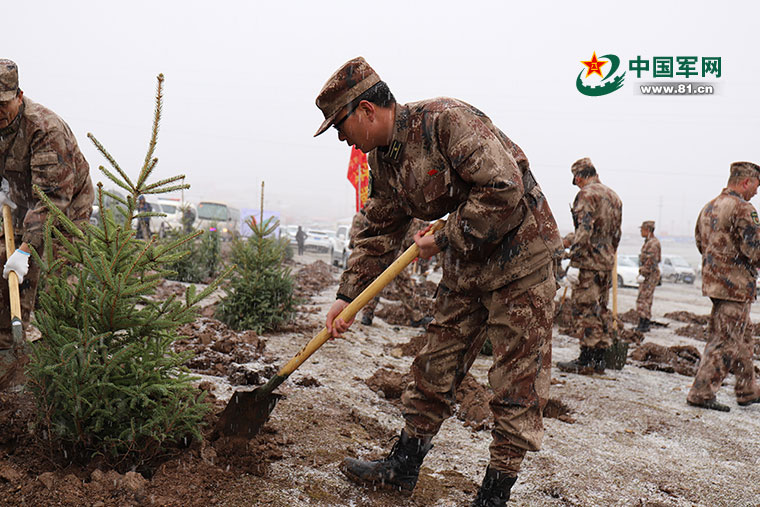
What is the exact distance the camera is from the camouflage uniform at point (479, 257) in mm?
2211

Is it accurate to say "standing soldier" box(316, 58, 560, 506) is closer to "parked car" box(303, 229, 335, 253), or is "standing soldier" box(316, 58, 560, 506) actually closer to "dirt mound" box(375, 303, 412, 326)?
"dirt mound" box(375, 303, 412, 326)

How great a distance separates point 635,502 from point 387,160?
221 centimetres

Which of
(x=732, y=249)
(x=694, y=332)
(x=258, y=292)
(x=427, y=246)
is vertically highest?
(x=427, y=246)

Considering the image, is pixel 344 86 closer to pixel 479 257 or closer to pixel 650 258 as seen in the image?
pixel 479 257

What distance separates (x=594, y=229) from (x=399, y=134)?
4.20 metres

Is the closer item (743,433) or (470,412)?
(470,412)

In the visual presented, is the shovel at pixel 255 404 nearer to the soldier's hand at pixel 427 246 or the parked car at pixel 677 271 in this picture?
the soldier's hand at pixel 427 246

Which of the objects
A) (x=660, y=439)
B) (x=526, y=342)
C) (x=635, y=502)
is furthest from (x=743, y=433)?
(x=526, y=342)

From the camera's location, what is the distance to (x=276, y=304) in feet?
20.7

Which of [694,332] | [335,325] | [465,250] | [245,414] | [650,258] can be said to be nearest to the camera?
[465,250]

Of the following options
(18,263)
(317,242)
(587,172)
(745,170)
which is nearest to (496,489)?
(18,263)

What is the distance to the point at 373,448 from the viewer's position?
321 centimetres

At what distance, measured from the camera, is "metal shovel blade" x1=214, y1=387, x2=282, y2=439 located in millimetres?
2717

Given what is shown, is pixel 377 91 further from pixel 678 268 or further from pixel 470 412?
pixel 678 268
